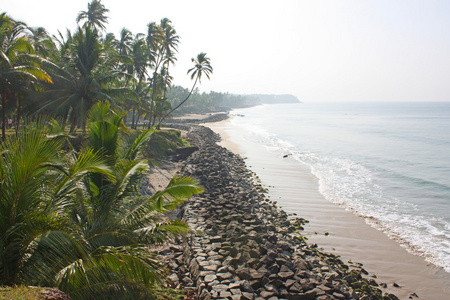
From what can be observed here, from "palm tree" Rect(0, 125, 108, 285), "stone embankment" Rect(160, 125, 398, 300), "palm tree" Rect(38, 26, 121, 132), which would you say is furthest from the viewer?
"palm tree" Rect(38, 26, 121, 132)

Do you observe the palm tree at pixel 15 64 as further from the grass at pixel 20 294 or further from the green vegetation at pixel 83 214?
the grass at pixel 20 294

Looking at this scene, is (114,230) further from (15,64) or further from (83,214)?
(15,64)

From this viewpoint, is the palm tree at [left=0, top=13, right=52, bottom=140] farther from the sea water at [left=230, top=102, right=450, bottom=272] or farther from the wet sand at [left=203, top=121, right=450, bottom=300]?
the sea water at [left=230, top=102, right=450, bottom=272]

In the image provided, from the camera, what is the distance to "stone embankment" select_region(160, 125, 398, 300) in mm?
7125

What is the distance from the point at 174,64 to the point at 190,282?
32.0 metres

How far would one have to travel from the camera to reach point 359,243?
38.1 ft

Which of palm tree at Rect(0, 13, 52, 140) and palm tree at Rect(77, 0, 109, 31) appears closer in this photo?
palm tree at Rect(0, 13, 52, 140)

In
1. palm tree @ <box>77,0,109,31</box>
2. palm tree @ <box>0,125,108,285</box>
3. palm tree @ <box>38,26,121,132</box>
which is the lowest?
palm tree @ <box>0,125,108,285</box>

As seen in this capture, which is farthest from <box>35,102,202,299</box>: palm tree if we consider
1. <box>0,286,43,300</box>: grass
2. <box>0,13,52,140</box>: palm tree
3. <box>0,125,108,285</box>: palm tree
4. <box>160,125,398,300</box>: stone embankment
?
<box>0,13,52,140</box>: palm tree

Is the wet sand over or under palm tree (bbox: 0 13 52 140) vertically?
under

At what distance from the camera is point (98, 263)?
441 cm

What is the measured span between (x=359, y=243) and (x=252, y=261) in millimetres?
5522

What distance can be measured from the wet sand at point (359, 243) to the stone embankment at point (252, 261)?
0.77 meters

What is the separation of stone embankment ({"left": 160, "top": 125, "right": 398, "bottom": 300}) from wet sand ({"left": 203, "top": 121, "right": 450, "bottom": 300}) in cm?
77
